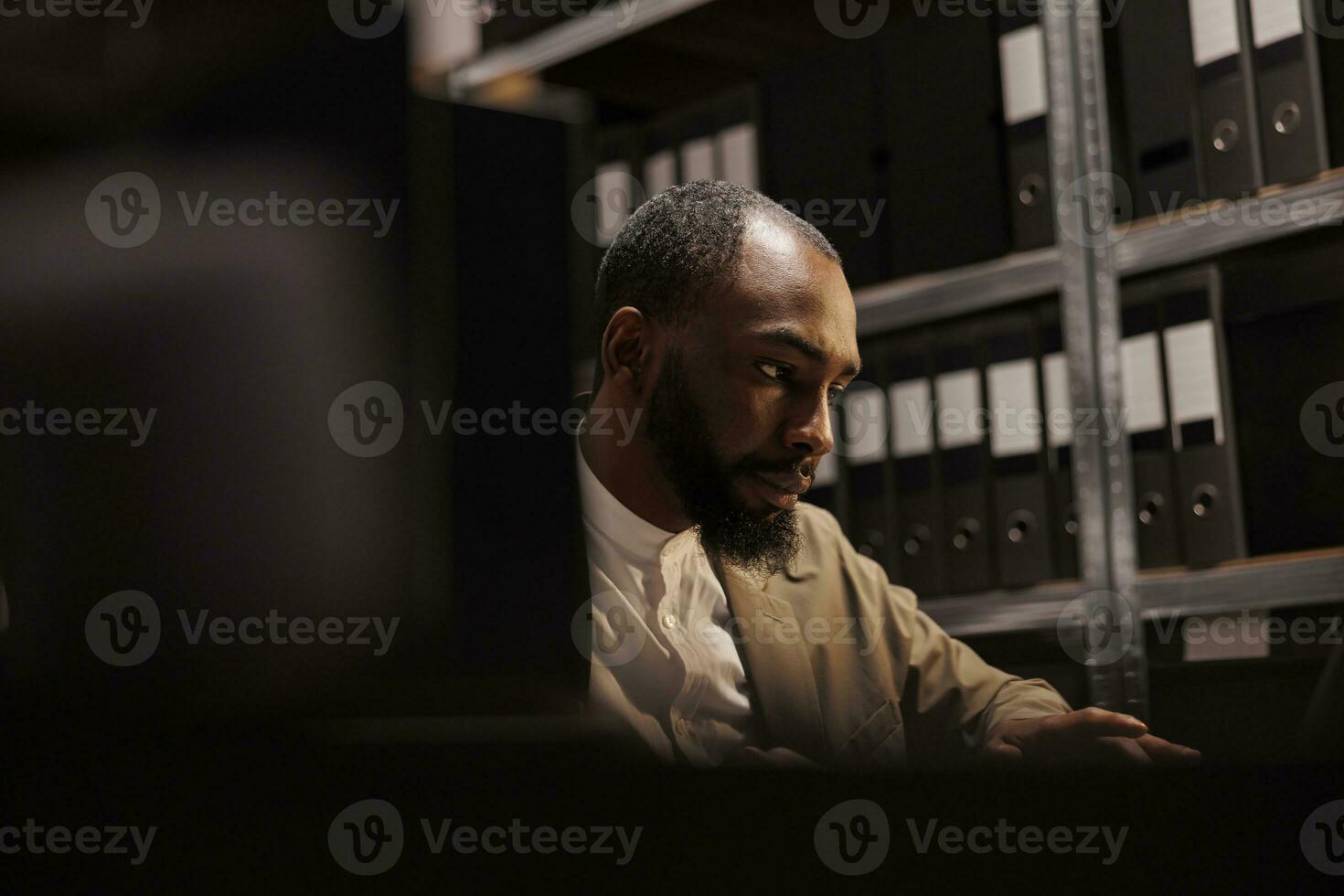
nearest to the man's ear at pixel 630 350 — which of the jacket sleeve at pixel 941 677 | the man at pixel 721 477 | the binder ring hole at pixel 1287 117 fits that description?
the man at pixel 721 477

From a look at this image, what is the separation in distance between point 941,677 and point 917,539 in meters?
0.48

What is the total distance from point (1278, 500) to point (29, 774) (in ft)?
4.31

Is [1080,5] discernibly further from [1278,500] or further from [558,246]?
[558,246]

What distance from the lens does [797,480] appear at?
0.91m

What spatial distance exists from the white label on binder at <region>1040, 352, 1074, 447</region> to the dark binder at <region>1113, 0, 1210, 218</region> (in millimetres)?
200

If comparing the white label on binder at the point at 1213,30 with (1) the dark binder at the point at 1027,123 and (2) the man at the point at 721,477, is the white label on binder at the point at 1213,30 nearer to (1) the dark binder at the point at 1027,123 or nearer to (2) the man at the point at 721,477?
(1) the dark binder at the point at 1027,123

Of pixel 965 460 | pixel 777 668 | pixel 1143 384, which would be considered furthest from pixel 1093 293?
pixel 777 668

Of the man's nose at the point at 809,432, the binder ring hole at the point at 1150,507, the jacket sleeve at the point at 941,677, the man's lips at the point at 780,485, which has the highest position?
the man's nose at the point at 809,432

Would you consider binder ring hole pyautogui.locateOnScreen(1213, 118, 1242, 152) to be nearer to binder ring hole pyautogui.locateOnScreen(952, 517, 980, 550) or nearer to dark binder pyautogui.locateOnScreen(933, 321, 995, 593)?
dark binder pyautogui.locateOnScreen(933, 321, 995, 593)

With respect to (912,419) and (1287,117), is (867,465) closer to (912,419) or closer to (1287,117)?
(912,419)

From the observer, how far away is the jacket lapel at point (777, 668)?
3.24 feet

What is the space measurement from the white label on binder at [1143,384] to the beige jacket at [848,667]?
0.44 meters

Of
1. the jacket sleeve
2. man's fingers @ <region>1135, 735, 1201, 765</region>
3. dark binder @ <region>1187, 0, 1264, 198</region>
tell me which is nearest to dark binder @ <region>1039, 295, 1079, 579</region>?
dark binder @ <region>1187, 0, 1264, 198</region>

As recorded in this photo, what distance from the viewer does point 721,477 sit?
913mm
